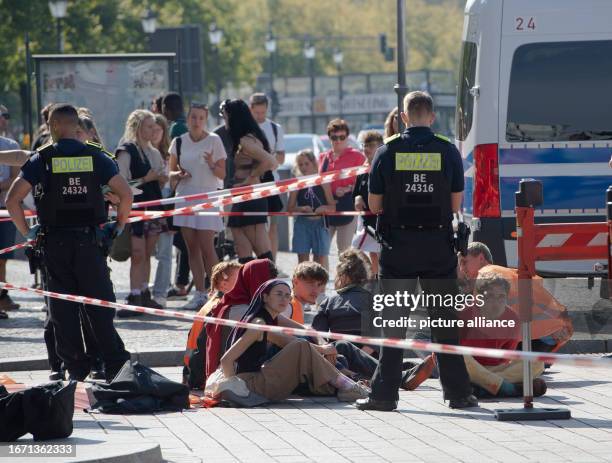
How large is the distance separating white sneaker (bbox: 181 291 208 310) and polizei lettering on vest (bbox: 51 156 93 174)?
3923 millimetres

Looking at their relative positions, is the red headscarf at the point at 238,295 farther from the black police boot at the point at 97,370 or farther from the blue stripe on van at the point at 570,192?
the blue stripe on van at the point at 570,192

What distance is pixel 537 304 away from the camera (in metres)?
9.90

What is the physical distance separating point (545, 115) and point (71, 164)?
14.4 feet

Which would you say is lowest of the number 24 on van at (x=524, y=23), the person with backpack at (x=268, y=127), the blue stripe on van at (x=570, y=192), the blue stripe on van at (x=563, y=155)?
the blue stripe on van at (x=570, y=192)

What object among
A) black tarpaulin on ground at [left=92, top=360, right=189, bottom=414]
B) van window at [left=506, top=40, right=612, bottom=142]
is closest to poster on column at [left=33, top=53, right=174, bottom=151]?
van window at [left=506, top=40, right=612, bottom=142]

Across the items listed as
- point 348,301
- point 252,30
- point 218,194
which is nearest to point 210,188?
point 218,194

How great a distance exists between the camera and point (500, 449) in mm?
7379

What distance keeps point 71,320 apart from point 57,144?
1.13 meters

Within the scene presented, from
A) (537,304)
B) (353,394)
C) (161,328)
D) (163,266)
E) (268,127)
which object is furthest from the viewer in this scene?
(268,127)

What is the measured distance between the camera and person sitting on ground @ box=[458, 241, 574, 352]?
9695mm

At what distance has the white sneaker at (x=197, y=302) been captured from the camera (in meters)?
13.3

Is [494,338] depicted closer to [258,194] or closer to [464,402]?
[464,402]

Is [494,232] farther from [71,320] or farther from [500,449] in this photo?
[500,449]

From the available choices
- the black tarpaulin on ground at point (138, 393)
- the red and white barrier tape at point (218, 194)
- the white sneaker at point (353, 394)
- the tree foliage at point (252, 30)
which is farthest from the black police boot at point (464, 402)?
the tree foliage at point (252, 30)
